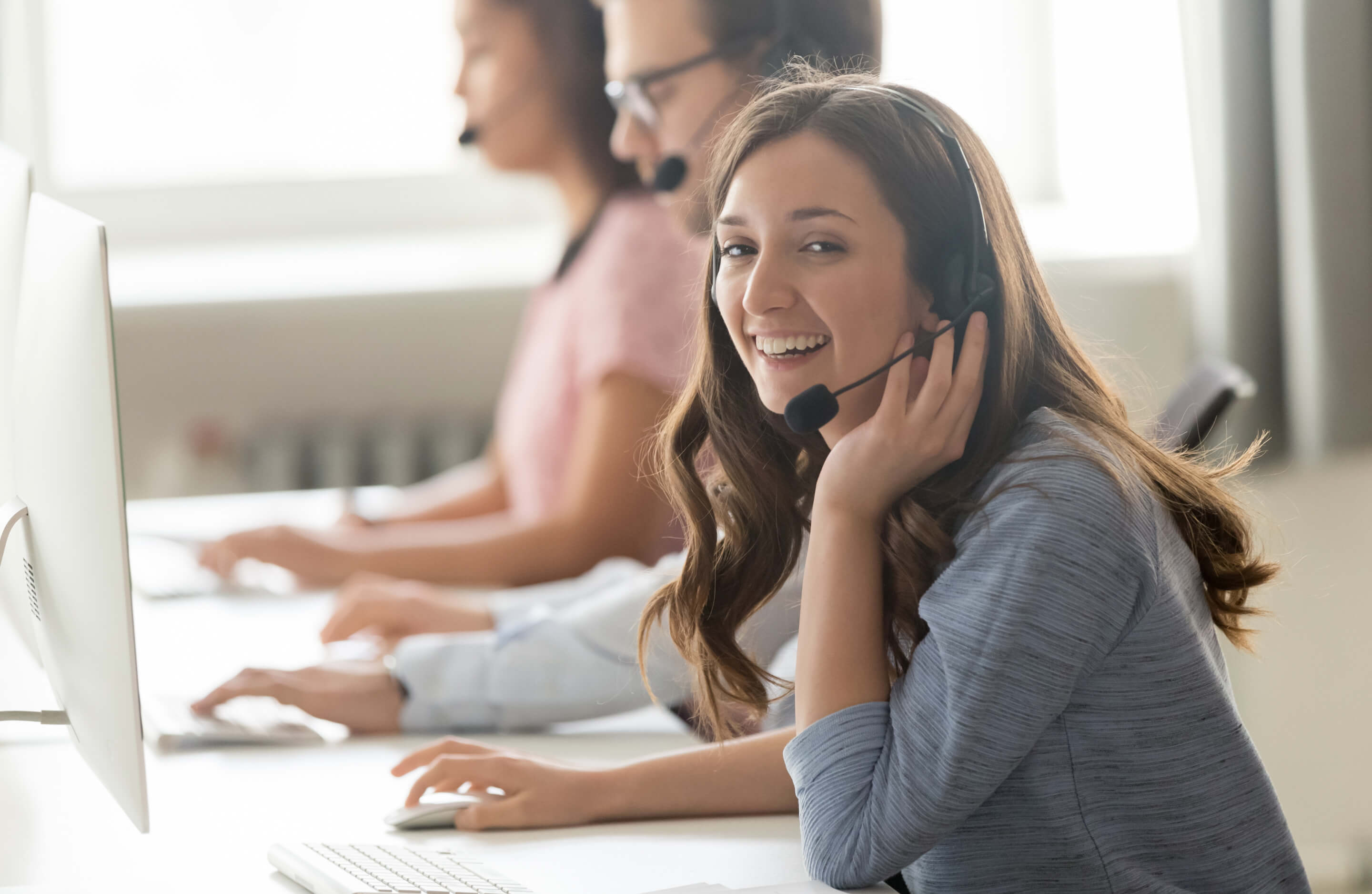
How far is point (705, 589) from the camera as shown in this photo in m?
0.83

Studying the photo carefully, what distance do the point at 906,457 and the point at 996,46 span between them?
93.2 inches

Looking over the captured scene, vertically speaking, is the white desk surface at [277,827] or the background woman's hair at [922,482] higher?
the background woman's hair at [922,482]

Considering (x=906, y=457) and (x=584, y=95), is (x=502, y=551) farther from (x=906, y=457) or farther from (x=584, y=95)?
(x=906, y=457)

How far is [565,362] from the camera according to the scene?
5.78 feet

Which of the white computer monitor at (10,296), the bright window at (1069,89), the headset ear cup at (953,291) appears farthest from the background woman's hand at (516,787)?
the bright window at (1069,89)

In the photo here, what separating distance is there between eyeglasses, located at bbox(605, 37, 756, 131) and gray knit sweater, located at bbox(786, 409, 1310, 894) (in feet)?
2.40

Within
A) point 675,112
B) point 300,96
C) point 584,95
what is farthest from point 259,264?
point 675,112

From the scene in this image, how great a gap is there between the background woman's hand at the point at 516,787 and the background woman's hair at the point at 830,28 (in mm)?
671

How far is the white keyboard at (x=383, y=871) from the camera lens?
0.67 meters

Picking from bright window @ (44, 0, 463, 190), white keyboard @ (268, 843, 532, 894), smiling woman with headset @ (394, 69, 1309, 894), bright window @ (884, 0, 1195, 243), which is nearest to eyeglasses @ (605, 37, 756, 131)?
smiling woman with headset @ (394, 69, 1309, 894)

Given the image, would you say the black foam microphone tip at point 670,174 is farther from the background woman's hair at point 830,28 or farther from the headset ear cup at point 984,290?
the headset ear cup at point 984,290

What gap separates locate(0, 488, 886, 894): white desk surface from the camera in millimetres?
731

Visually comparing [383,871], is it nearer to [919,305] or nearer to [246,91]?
[919,305]

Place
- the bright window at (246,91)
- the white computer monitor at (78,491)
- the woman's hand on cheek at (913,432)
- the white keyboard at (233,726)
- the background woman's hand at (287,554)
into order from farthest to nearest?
the bright window at (246,91), the background woman's hand at (287,554), the white keyboard at (233,726), the woman's hand on cheek at (913,432), the white computer monitor at (78,491)
